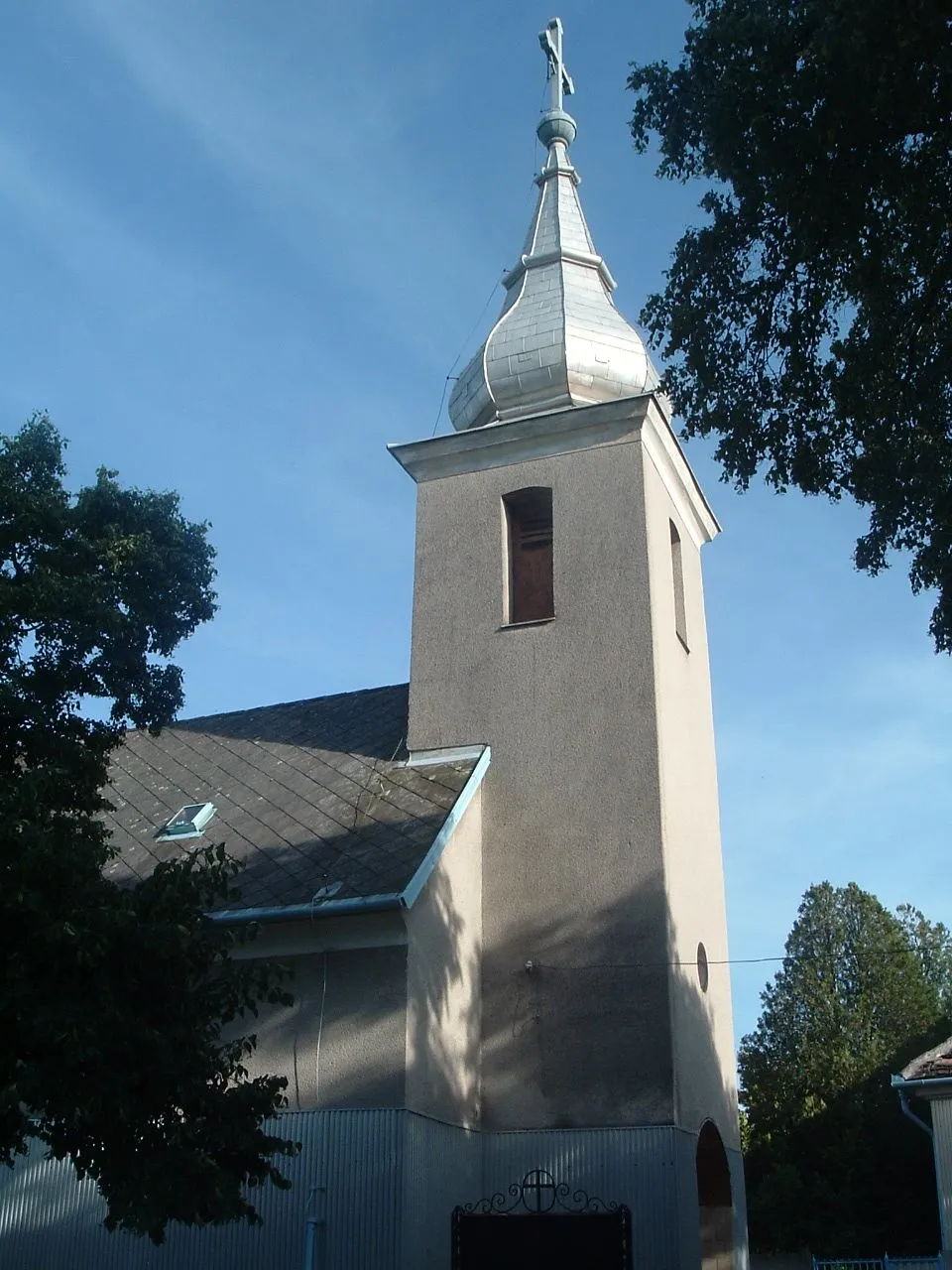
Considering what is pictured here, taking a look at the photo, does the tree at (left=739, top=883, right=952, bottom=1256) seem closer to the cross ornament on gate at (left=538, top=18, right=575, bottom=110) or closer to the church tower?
the church tower

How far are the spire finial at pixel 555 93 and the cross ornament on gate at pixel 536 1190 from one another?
14.2m

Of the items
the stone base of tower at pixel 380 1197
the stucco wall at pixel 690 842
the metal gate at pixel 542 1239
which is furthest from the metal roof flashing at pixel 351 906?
the metal gate at pixel 542 1239

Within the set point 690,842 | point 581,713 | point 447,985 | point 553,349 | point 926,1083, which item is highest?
point 553,349

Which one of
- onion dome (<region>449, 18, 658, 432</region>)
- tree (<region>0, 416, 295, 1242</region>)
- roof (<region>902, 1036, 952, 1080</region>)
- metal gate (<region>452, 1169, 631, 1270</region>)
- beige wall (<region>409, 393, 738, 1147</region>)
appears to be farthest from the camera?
onion dome (<region>449, 18, 658, 432</region>)

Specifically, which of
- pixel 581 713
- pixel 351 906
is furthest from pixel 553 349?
pixel 351 906

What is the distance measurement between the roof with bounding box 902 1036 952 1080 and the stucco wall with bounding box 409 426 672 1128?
5367 millimetres

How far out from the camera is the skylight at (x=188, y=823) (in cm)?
1389

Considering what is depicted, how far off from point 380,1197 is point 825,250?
798 centimetres

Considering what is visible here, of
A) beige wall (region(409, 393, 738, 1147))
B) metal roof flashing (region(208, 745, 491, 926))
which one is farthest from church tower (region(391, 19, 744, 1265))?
metal roof flashing (region(208, 745, 491, 926))

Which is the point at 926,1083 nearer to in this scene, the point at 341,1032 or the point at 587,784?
the point at 587,784

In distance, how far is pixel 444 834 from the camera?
12.4 metres

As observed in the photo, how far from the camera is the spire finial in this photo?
1947 centimetres

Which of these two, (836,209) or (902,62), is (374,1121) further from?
(902,62)

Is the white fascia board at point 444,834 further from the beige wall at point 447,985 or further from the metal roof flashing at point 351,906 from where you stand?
the beige wall at point 447,985
